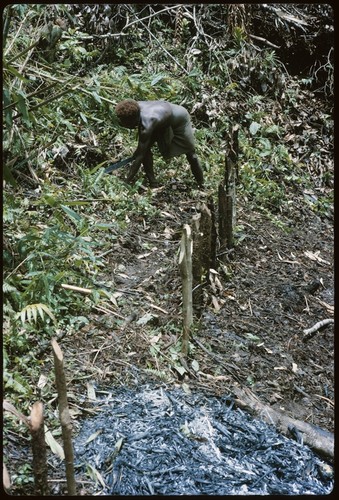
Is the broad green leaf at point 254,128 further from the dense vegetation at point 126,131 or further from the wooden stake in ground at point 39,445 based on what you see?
the wooden stake in ground at point 39,445

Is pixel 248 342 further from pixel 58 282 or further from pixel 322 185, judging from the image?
pixel 322 185

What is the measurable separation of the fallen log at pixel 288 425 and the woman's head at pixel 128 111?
3383 millimetres

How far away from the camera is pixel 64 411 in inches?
96.3

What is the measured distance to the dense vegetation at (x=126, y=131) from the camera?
4391 millimetres

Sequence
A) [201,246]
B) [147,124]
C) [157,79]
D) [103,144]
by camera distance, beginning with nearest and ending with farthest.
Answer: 1. [201,246]
2. [147,124]
3. [103,144]
4. [157,79]

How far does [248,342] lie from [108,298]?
1.22 metres

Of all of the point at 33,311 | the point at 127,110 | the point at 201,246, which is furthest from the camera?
the point at 127,110

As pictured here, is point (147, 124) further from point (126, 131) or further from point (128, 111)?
point (126, 131)

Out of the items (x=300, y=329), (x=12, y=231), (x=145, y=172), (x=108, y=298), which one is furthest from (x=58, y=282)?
(x=145, y=172)

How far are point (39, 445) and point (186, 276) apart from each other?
206cm

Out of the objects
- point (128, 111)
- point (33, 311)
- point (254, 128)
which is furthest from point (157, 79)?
point (33, 311)

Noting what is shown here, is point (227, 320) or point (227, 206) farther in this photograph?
point (227, 206)

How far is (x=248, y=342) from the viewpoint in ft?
15.6

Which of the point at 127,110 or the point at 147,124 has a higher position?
the point at 127,110
